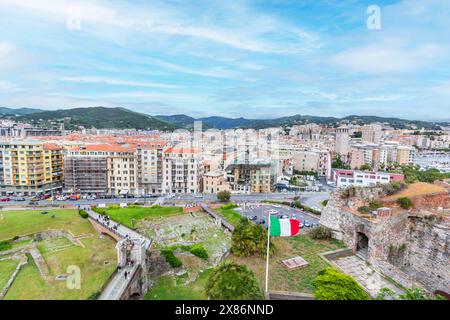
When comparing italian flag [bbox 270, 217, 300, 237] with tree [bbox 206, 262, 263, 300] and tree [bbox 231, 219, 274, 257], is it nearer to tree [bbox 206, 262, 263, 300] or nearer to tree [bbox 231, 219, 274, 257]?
tree [bbox 206, 262, 263, 300]

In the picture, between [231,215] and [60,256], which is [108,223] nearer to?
[60,256]

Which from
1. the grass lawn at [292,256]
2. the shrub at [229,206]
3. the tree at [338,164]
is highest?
the tree at [338,164]

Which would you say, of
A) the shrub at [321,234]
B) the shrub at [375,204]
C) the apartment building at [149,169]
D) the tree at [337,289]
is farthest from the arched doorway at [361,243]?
the apartment building at [149,169]

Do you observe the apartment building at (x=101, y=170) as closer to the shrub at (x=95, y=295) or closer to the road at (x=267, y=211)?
the road at (x=267, y=211)

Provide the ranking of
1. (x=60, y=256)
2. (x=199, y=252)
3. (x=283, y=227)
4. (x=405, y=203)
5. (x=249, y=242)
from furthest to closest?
(x=199, y=252) → (x=60, y=256) → (x=405, y=203) → (x=249, y=242) → (x=283, y=227)

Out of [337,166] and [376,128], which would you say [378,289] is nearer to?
[337,166]

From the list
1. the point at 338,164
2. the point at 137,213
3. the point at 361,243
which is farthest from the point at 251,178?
the point at 361,243
